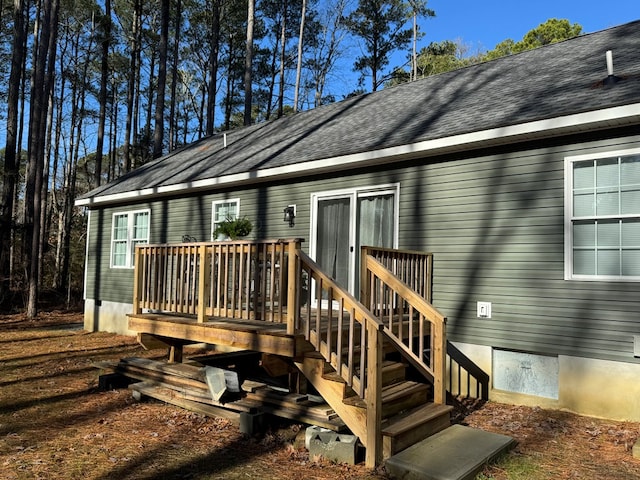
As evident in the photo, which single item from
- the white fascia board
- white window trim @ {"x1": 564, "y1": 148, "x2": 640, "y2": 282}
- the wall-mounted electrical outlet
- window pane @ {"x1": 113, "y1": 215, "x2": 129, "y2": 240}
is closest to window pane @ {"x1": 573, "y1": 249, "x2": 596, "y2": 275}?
white window trim @ {"x1": 564, "y1": 148, "x2": 640, "y2": 282}

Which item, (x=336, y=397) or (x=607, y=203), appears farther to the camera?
(x=607, y=203)

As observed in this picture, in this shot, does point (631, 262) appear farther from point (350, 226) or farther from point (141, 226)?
point (141, 226)

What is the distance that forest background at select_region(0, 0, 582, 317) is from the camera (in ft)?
71.3

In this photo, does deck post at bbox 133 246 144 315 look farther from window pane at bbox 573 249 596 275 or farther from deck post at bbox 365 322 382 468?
window pane at bbox 573 249 596 275

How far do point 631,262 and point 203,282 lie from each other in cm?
458

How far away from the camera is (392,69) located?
2647cm

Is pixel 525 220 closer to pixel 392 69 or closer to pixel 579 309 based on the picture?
pixel 579 309

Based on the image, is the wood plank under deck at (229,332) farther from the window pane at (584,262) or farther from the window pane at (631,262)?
the window pane at (631,262)

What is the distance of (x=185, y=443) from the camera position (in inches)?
173

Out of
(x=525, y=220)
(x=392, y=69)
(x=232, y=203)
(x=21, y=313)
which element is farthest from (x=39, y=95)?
(x=392, y=69)

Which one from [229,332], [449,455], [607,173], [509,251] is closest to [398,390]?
[449,455]

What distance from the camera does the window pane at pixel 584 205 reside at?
5332 mm

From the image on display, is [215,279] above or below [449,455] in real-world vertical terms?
above

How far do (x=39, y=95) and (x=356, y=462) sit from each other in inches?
550
